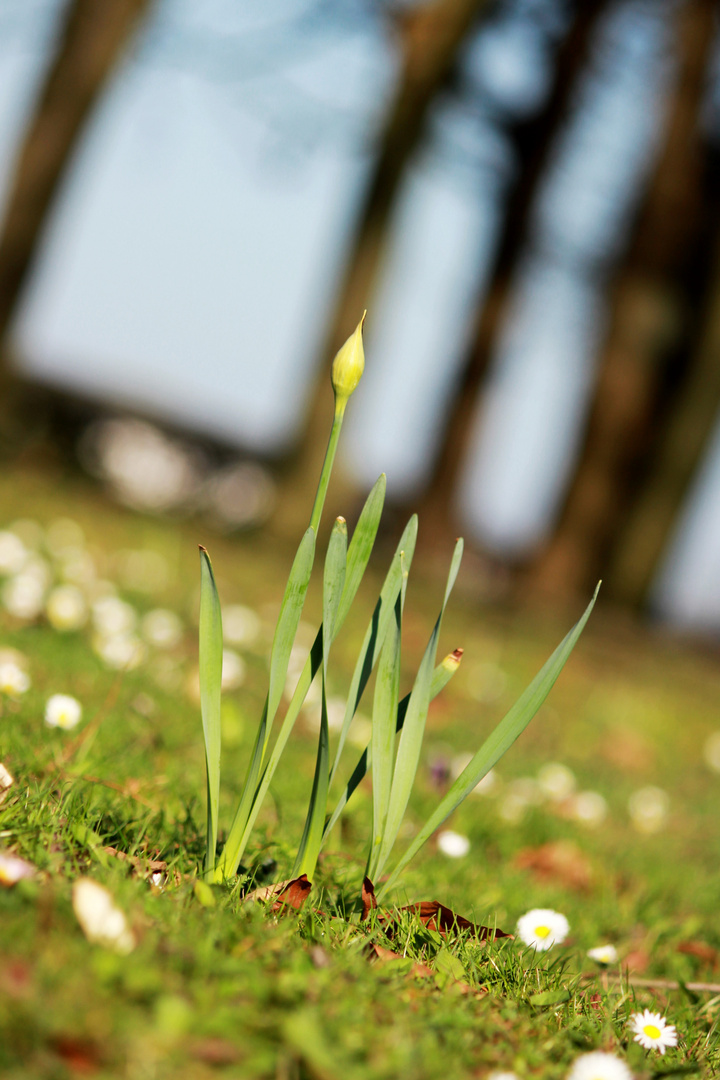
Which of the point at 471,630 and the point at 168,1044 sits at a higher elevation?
the point at 168,1044

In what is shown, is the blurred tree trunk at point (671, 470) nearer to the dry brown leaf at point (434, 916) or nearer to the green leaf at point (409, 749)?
the dry brown leaf at point (434, 916)

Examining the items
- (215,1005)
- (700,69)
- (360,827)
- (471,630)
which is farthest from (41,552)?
(700,69)

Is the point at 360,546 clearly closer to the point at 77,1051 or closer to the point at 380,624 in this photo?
the point at 380,624

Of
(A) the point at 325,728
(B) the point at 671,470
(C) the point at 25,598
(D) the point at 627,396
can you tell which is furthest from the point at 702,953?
(D) the point at 627,396

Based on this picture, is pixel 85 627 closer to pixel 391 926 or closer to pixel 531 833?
pixel 531 833

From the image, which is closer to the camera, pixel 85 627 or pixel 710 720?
pixel 85 627

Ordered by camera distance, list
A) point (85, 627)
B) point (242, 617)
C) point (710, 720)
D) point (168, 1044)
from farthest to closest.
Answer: point (710, 720)
point (242, 617)
point (85, 627)
point (168, 1044)
